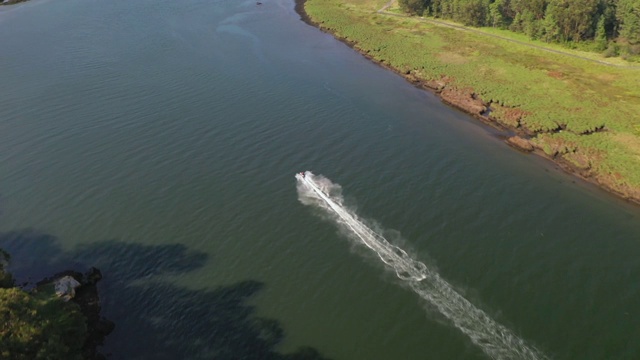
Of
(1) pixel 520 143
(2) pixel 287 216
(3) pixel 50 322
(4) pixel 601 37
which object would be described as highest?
(4) pixel 601 37

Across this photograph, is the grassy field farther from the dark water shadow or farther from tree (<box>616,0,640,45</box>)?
the dark water shadow

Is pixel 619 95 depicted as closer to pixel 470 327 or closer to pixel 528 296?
pixel 528 296

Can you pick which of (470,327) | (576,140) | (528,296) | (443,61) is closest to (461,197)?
(528,296)

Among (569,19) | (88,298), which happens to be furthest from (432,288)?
(569,19)

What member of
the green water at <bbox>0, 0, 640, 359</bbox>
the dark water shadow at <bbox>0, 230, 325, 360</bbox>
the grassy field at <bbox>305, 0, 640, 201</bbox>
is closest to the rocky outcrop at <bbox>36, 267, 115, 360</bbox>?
the dark water shadow at <bbox>0, 230, 325, 360</bbox>

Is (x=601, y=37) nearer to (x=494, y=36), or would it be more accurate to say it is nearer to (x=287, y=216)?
(x=494, y=36)

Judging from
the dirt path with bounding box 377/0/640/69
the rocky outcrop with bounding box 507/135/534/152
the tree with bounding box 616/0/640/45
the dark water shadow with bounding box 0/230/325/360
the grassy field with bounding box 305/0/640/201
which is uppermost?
the tree with bounding box 616/0/640/45
